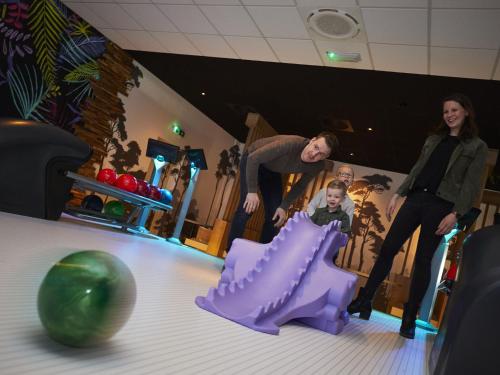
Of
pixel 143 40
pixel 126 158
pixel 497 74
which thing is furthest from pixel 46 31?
pixel 497 74

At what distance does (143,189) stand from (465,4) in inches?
128

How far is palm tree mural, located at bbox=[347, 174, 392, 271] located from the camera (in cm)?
779

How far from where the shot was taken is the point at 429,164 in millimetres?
2186

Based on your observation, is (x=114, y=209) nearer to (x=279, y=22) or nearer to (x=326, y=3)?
(x=279, y=22)

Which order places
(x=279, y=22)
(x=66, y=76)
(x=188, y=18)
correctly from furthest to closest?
1. (x=66, y=76)
2. (x=188, y=18)
3. (x=279, y=22)

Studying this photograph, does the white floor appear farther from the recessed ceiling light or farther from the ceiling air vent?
the recessed ceiling light

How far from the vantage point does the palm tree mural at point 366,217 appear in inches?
307

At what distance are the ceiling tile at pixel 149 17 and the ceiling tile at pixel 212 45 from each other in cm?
30

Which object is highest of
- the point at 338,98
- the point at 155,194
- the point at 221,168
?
the point at 338,98

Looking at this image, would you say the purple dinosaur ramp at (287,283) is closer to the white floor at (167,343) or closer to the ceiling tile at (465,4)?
the white floor at (167,343)

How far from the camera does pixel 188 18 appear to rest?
449 cm

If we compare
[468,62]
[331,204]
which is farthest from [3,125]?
[468,62]

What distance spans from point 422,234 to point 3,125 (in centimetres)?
246

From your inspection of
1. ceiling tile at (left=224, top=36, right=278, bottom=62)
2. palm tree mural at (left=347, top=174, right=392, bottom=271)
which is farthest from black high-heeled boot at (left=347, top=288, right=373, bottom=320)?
palm tree mural at (left=347, top=174, right=392, bottom=271)
